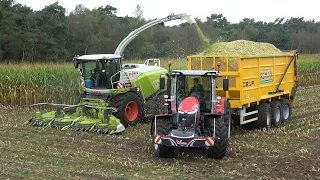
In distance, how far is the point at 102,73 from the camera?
462 inches

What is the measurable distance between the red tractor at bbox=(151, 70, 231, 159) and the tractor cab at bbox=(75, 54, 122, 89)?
3.02 metres

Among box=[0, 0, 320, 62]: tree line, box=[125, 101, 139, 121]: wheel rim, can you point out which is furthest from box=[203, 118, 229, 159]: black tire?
box=[0, 0, 320, 62]: tree line

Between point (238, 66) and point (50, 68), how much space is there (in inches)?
354

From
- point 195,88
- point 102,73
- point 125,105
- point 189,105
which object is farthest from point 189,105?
point 102,73

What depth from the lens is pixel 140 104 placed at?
11969 mm

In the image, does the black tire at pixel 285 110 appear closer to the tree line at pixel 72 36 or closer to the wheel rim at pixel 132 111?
the wheel rim at pixel 132 111

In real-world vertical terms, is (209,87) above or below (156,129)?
above

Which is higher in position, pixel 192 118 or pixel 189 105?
pixel 189 105

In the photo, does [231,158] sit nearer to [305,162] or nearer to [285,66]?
[305,162]

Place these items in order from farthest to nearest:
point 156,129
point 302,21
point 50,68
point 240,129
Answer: point 302,21 < point 50,68 < point 240,129 < point 156,129

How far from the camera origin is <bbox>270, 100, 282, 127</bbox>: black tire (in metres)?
11.5

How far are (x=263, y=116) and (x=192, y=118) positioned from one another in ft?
12.8

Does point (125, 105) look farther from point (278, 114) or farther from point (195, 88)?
point (278, 114)

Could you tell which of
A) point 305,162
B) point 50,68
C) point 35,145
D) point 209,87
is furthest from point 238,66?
point 50,68
